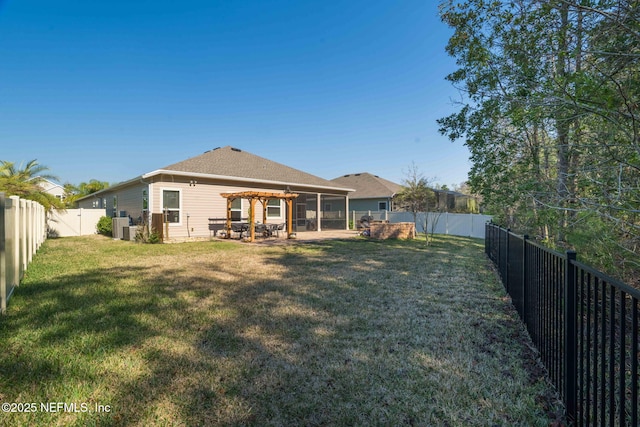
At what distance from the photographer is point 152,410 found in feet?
6.90

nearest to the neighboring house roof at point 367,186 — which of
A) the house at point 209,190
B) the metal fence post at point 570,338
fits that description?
the house at point 209,190

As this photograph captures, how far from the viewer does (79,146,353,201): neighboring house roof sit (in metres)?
13.9

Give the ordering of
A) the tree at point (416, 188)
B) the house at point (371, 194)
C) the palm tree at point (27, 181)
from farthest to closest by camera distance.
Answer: the house at point (371, 194) → the tree at point (416, 188) → the palm tree at point (27, 181)

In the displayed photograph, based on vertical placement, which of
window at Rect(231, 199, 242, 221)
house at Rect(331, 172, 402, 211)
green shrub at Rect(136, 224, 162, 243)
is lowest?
green shrub at Rect(136, 224, 162, 243)

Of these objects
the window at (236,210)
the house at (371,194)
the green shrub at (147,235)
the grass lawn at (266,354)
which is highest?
the house at (371,194)

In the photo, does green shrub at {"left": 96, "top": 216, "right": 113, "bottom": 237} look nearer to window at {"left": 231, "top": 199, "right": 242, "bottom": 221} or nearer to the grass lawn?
window at {"left": 231, "top": 199, "right": 242, "bottom": 221}

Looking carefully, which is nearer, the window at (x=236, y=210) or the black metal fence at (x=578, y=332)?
the black metal fence at (x=578, y=332)

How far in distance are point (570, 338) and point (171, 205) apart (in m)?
14.3

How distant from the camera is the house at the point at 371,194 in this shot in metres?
24.8

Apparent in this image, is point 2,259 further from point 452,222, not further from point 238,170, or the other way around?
point 452,222

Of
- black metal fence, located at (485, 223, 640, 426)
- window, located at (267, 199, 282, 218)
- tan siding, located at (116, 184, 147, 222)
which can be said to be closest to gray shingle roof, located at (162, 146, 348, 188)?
window, located at (267, 199, 282, 218)

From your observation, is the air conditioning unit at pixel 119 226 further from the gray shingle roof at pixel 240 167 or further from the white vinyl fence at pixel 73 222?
the white vinyl fence at pixel 73 222

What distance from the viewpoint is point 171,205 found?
44.4 feet

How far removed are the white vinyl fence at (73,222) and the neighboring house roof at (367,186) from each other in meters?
18.3
